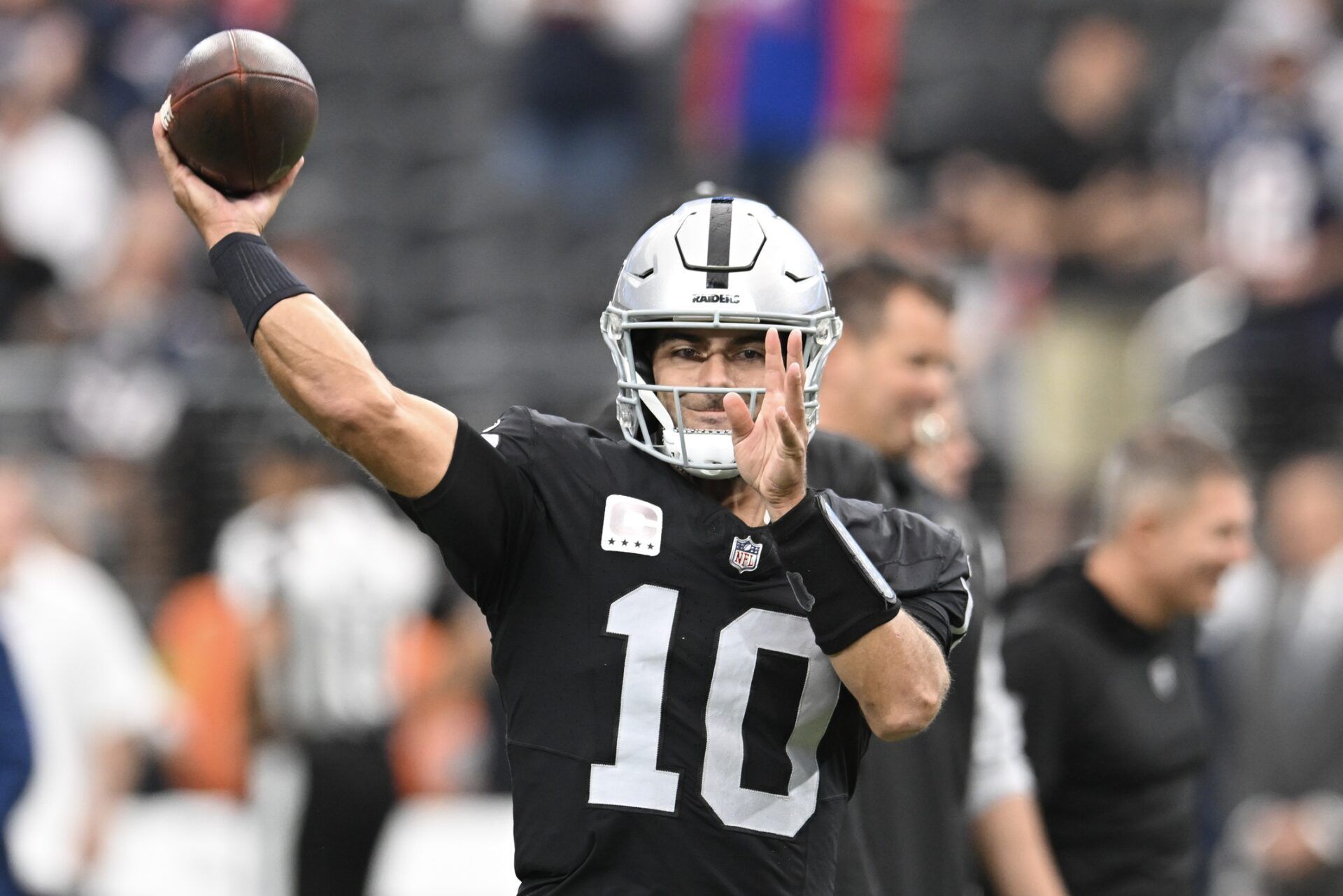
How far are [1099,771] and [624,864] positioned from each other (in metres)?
Answer: 2.05

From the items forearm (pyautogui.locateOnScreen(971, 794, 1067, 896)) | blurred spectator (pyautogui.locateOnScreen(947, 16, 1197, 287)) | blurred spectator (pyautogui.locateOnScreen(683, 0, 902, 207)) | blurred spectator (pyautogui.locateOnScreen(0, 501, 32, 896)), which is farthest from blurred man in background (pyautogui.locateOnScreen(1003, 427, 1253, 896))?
blurred spectator (pyautogui.locateOnScreen(683, 0, 902, 207))

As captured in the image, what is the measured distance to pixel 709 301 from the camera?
10.2 feet

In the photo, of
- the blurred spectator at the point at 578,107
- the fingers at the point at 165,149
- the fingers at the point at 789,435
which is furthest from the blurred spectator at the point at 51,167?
the fingers at the point at 789,435

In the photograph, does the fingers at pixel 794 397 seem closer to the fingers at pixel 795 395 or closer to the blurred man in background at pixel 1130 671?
the fingers at pixel 795 395

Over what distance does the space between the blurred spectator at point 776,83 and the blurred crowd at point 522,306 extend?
0.07ft

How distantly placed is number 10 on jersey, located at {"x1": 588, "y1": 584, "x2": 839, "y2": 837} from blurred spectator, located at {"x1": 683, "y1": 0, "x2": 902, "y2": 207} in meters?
7.53

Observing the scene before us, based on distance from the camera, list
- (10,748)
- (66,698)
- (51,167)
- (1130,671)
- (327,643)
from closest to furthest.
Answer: (1130,671)
(10,748)
(66,698)
(327,643)
(51,167)

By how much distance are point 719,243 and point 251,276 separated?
0.74 metres

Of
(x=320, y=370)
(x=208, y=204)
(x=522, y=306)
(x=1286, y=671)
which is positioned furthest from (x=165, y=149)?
(x=522, y=306)

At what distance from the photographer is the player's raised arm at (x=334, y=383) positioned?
9.37 feet

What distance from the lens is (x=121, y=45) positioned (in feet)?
36.7

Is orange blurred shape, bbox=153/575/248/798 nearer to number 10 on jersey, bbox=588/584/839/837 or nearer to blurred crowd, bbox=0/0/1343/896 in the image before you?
blurred crowd, bbox=0/0/1343/896

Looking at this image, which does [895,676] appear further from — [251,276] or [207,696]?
[207,696]

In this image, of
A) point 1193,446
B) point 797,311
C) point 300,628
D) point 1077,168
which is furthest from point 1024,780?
point 1077,168
